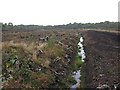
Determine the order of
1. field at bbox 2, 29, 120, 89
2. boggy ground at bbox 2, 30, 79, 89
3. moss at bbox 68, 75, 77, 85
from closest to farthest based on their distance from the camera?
boggy ground at bbox 2, 30, 79, 89 → field at bbox 2, 29, 120, 89 → moss at bbox 68, 75, 77, 85

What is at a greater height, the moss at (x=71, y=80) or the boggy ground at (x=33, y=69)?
the boggy ground at (x=33, y=69)

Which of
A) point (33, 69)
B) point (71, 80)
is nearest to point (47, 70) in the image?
point (33, 69)

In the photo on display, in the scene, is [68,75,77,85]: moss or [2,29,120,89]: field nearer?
[2,29,120,89]: field

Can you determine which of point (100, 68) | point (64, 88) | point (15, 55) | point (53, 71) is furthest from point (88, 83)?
point (15, 55)

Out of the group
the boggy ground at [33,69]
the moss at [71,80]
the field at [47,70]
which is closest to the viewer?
the boggy ground at [33,69]

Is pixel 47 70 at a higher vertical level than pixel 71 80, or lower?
higher

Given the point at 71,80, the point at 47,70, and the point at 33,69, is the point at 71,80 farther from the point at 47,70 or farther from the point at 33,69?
the point at 33,69

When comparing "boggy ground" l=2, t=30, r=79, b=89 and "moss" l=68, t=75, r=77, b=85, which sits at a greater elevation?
"boggy ground" l=2, t=30, r=79, b=89

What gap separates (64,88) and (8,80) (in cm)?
348

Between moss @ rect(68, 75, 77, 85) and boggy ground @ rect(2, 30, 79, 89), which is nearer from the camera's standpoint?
boggy ground @ rect(2, 30, 79, 89)

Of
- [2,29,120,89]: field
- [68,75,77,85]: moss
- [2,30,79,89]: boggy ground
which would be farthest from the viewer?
[68,75,77,85]: moss

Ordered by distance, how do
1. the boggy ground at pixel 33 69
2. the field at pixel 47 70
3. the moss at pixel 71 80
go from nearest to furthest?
the boggy ground at pixel 33 69 < the field at pixel 47 70 < the moss at pixel 71 80

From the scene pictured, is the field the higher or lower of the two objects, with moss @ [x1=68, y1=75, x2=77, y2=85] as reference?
higher

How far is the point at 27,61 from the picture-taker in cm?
1989
